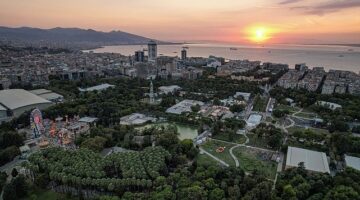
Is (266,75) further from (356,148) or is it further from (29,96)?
(29,96)

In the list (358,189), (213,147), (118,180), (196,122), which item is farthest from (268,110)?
(118,180)

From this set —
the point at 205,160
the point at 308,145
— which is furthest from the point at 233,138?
the point at 308,145

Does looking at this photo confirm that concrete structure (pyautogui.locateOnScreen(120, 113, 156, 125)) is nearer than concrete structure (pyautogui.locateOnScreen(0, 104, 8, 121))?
Yes

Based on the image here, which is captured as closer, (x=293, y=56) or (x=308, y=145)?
(x=308, y=145)

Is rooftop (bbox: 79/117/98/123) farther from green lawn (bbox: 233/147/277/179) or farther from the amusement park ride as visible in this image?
green lawn (bbox: 233/147/277/179)

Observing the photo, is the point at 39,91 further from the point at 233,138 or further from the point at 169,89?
the point at 233,138

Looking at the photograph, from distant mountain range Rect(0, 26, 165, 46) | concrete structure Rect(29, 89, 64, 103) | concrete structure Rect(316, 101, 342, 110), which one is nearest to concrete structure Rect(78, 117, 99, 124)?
concrete structure Rect(29, 89, 64, 103)

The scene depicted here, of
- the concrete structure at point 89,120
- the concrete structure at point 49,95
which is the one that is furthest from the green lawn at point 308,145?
the concrete structure at point 49,95
